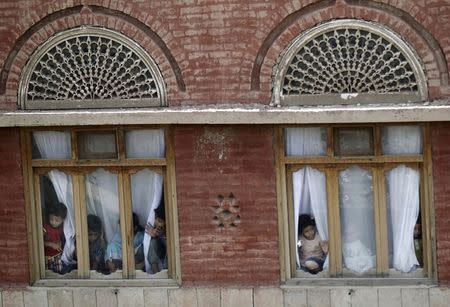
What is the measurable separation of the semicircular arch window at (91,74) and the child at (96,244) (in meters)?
1.17

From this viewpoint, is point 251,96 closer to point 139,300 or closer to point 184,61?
point 184,61

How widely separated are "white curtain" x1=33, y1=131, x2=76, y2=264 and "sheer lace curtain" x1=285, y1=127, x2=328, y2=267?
218 centimetres

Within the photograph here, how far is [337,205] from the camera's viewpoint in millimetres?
8891

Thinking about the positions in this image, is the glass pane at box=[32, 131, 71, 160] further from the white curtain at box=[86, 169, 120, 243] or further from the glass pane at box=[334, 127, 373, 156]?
the glass pane at box=[334, 127, 373, 156]

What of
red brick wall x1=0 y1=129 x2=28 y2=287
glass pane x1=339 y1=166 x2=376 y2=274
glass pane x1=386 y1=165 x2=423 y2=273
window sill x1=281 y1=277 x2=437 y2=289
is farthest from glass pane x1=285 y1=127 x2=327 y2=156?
red brick wall x1=0 y1=129 x2=28 y2=287

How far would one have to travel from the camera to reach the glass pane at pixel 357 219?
348 inches

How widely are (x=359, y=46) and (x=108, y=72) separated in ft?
7.73

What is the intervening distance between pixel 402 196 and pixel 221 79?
2015 mm

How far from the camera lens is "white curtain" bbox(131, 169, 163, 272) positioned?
9102 mm

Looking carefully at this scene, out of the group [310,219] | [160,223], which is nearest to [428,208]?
[310,219]

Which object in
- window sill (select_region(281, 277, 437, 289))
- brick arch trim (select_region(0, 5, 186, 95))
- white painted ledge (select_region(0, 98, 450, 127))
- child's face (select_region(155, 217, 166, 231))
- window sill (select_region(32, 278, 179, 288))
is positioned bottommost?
window sill (select_region(281, 277, 437, 289))

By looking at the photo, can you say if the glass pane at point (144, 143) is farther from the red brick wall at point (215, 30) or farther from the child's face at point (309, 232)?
the child's face at point (309, 232)

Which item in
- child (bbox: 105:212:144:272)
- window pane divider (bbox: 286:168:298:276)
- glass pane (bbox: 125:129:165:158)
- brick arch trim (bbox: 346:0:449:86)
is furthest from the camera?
child (bbox: 105:212:144:272)

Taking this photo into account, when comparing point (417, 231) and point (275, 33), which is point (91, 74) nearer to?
point (275, 33)
